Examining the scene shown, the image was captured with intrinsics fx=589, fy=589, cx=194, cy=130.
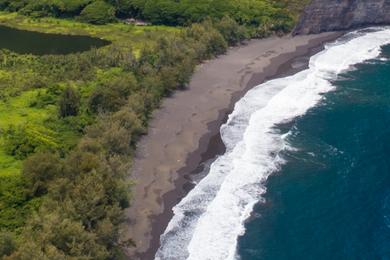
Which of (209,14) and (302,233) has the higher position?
(209,14)

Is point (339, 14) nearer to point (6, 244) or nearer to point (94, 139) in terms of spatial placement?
point (94, 139)

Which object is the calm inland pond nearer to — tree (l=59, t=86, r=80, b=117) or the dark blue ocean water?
tree (l=59, t=86, r=80, b=117)

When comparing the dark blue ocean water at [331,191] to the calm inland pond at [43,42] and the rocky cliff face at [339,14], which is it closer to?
the rocky cliff face at [339,14]

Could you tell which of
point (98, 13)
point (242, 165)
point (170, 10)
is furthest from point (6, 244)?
point (98, 13)

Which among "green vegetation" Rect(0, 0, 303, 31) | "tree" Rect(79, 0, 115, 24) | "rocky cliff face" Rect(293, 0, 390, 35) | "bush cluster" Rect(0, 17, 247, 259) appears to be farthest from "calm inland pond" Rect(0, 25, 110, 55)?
"rocky cliff face" Rect(293, 0, 390, 35)

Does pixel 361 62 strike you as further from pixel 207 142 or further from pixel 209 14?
pixel 207 142

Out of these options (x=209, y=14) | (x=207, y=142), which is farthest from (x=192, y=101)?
(x=209, y=14)
